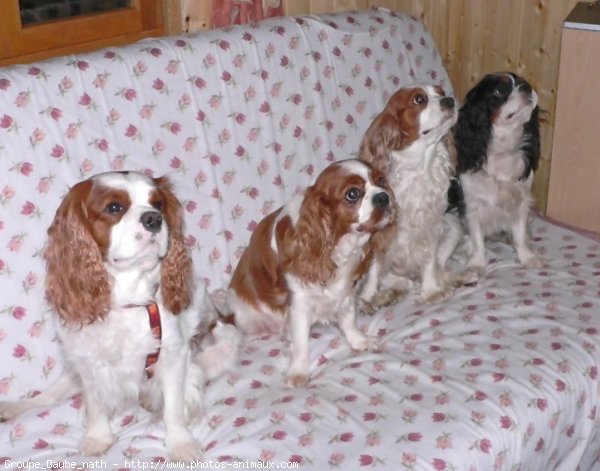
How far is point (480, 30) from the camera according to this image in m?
4.34

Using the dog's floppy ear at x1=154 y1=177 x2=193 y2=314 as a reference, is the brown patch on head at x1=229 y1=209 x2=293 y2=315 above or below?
below

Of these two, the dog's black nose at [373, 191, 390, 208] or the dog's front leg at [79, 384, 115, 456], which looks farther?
the dog's black nose at [373, 191, 390, 208]

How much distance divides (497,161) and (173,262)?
5.50 feet

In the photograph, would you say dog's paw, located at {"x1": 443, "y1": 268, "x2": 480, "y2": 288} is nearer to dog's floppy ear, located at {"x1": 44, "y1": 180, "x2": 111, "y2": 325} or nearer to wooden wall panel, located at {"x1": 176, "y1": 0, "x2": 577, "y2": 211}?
wooden wall panel, located at {"x1": 176, "y1": 0, "x2": 577, "y2": 211}

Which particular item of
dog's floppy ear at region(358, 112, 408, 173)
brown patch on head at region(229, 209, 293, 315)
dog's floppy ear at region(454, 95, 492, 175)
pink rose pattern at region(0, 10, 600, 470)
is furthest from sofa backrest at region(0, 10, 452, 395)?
dog's floppy ear at region(454, 95, 492, 175)

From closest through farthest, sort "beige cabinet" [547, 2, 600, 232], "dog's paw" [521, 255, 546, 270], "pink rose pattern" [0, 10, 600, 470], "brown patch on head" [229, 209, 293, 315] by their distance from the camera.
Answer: "pink rose pattern" [0, 10, 600, 470]
"brown patch on head" [229, 209, 293, 315]
"dog's paw" [521, 255, 546, 270]
"beige cabinet" [547, 2, 600, 232]

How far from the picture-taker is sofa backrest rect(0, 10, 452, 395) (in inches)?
102

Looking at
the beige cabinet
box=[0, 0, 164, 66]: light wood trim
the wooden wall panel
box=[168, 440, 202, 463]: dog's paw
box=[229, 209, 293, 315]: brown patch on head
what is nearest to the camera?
box=[168, 440, 202, 463]: dog's paw

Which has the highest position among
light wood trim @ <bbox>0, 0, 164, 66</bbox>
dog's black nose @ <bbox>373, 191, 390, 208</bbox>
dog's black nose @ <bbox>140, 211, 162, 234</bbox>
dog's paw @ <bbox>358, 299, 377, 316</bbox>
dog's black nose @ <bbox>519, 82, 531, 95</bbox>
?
light wood trim @ <bbox>0, 0, 164, 66</bbox>

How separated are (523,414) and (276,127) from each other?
4.71ft

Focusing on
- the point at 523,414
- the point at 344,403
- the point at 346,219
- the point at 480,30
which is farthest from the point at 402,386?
the point at 480,30

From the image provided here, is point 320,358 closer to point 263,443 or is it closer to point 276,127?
point 263,443

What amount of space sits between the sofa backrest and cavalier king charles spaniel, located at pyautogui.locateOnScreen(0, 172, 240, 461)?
357mm

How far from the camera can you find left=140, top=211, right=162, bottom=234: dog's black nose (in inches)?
82.6
